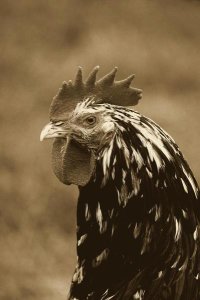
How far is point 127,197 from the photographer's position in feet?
6.31

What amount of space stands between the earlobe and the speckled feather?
0.03 m

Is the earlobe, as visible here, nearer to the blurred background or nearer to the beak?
the beak

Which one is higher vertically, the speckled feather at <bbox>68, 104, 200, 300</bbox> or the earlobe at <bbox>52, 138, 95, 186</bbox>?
the earlobe at <bbox>52, 138, 95, 186</bbox>

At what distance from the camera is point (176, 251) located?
193cm

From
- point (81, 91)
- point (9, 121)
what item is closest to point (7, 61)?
point (9, 121)

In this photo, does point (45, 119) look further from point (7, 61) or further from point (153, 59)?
point (153, 59)

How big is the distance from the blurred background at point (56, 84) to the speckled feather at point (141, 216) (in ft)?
4.82

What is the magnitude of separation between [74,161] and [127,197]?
0.70ft

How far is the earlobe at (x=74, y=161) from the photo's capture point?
196 cm

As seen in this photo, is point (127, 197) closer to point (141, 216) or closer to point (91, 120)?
point (141, 216)

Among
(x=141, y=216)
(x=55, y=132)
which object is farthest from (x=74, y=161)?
(x=141, y=216)

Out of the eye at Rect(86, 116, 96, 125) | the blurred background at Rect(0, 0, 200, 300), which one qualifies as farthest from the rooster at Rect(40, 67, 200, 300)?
the blurred background at Rect(0, 0, 200, 300)

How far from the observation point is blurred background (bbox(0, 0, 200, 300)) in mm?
3453

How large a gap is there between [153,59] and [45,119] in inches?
27.8
